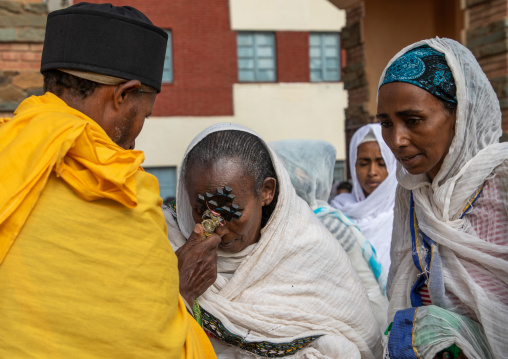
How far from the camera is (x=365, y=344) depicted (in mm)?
2924

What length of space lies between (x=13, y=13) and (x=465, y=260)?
5.63 meters

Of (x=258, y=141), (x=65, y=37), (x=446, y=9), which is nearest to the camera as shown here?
(x=65, y=37)

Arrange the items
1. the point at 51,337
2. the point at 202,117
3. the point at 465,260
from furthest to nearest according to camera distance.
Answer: the point at 202,117
the point at 465,260
the point at 51,337

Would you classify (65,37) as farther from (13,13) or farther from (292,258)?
(13,13)

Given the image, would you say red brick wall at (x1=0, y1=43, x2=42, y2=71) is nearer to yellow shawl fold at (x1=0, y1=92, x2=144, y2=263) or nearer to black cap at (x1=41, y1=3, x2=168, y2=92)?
black cap at (x1=41, y1=3, x2=168, y2=92)

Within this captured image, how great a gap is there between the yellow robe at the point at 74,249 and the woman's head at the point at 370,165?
4003 mm

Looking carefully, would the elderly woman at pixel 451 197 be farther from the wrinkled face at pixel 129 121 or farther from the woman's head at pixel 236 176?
the wrinkled face at pixel 129 121

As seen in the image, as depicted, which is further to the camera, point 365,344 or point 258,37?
point 258,37

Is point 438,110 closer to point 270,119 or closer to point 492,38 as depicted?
point 492,38

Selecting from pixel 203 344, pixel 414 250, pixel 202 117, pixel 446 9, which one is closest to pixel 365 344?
pixel 414 250

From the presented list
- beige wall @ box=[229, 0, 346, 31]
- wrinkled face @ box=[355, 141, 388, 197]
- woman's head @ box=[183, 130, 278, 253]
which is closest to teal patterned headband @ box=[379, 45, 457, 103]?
woman's head @ box=[183, 130, 278, 253]

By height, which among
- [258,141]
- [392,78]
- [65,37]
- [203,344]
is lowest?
[203,344]

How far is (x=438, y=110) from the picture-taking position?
2.67m

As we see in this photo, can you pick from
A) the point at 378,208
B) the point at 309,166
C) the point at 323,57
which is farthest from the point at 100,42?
the point at 323,57
